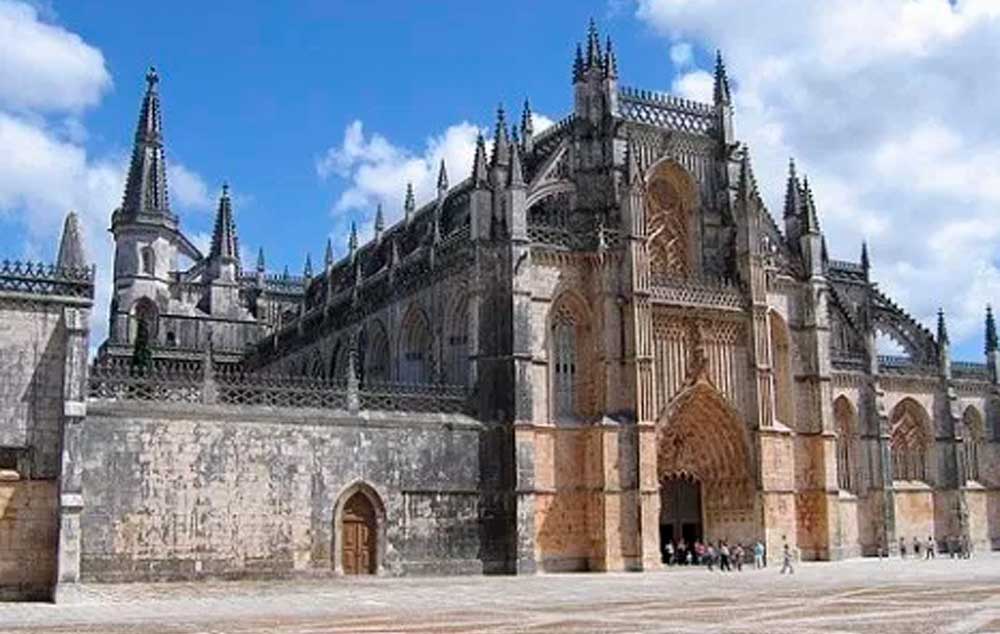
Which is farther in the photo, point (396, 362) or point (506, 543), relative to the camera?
point (396, 362)

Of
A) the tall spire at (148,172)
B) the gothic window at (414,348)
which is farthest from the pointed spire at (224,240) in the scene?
the gothic window at (414,348)

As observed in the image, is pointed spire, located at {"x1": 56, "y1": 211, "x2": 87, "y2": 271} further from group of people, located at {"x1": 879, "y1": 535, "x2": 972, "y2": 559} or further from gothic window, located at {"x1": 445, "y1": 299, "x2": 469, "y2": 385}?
group of people, located at {"x1": 879, "y1": 535, "x2": 972, "y2": 559}

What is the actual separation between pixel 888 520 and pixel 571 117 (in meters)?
24.3

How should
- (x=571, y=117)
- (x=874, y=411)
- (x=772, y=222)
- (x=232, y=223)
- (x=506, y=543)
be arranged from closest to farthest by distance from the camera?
(x=506, y=543) < (x=571, y=117) < (x=772, y=222) < (x=874, y=411) < (x=232, y=223)

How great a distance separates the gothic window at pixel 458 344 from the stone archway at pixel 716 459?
28.0 ft

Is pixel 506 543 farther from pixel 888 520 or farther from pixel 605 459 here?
pixel 888 520

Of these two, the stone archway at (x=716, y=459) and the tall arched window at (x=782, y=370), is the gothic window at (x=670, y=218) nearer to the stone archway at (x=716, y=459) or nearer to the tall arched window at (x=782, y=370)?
the tall arched window at (x=782, y=370)

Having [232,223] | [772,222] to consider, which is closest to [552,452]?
[772,222]

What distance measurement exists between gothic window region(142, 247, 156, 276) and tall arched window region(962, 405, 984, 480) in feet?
161

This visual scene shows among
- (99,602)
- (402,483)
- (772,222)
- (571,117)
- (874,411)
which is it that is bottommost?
(99,602)

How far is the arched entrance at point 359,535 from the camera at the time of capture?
36969 millimetres

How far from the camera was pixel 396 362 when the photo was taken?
48.7m

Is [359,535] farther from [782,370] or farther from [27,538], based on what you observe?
[782,370]

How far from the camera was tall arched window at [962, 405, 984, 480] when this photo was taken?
59.1 m
